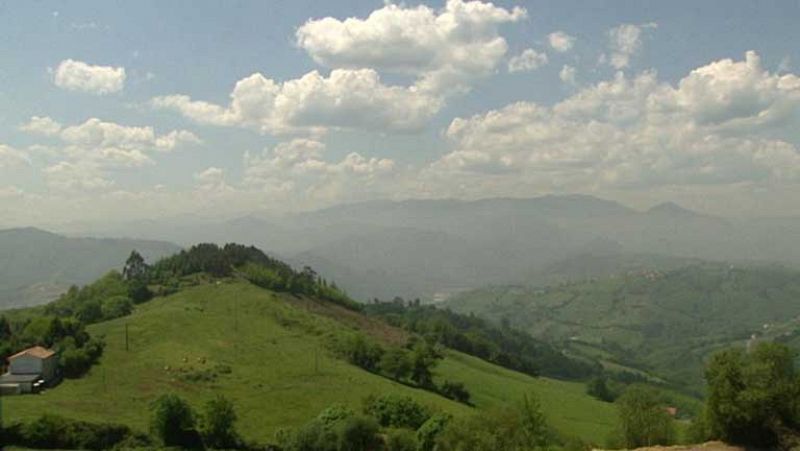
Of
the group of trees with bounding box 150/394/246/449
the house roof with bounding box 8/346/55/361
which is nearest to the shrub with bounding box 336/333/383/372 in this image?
the group of trees with bounding box 150/394/246/449

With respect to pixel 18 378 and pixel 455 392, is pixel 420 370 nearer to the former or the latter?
pixel 455 392

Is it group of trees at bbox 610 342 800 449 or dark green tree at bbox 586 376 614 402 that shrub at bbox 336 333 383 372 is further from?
group of trees at bbox 610 342 800 449

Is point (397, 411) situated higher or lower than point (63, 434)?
lower

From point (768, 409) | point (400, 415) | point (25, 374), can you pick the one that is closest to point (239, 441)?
point (400, 415)

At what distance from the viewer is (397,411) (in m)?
72.8

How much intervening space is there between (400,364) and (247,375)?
86.2 ft

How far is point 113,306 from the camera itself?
121 metres

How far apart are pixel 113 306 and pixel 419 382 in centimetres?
5864

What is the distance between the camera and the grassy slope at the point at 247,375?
241 ft

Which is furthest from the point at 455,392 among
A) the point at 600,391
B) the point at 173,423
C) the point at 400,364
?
the point at 600,391

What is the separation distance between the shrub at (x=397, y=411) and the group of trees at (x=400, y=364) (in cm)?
2641

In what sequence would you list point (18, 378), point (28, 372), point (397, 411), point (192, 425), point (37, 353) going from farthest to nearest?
point (37, 353), point (28, 372), point (18, 378), point (397, 411), point (192, 425)

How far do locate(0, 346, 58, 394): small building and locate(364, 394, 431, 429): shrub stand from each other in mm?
39237

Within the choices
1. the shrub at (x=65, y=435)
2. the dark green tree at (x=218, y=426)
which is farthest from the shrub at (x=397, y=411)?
the shrub at (x=65, y=435)
